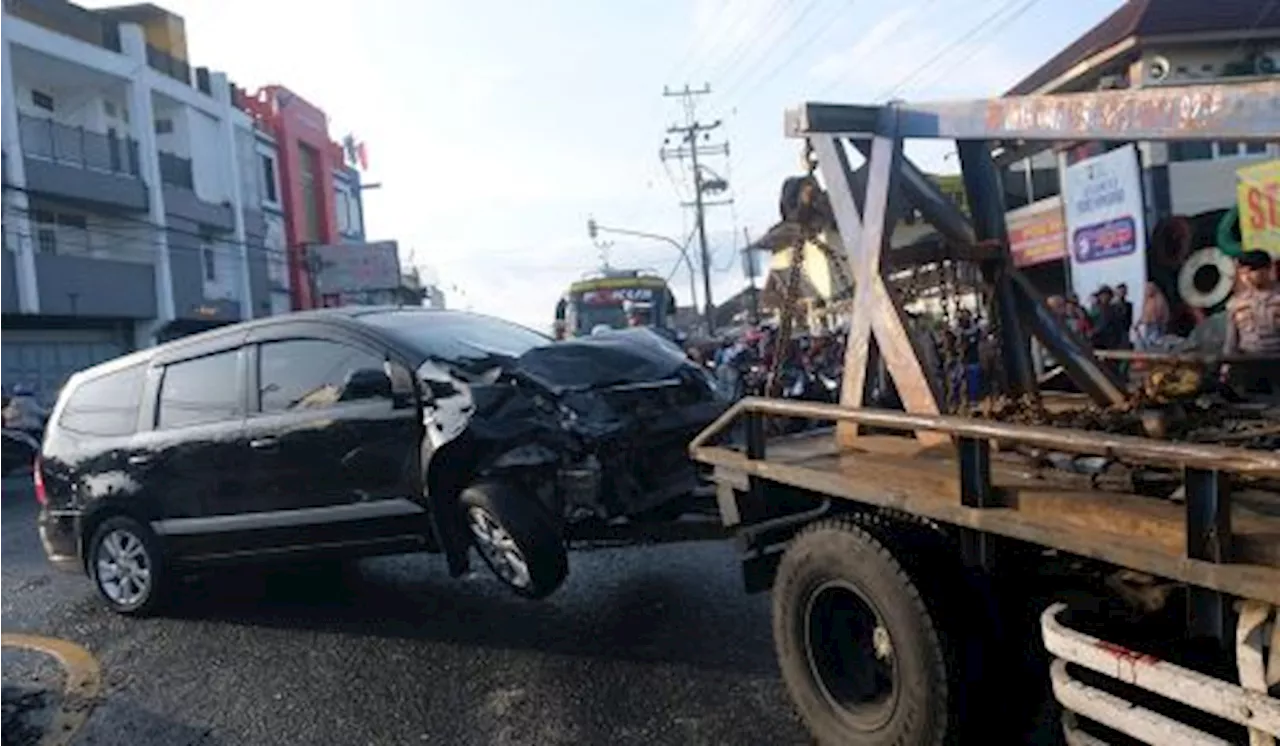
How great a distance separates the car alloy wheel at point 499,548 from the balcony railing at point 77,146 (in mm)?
26393

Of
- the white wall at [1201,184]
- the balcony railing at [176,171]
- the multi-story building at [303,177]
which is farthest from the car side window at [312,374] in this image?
the multi-story building at [303,177]

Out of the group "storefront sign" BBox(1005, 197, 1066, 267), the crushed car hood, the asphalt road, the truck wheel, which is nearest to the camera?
the truck wheel

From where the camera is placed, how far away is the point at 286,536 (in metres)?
6.40

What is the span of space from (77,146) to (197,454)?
26.5 m

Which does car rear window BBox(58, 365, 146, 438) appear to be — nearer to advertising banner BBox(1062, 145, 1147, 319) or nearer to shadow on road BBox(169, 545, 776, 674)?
shadow on road BBox(169, 545, 776, 674)

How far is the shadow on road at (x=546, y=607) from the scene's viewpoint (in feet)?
18.7

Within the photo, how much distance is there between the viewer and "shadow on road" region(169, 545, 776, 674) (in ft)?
18.7

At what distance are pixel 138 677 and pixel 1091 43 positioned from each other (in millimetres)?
22048

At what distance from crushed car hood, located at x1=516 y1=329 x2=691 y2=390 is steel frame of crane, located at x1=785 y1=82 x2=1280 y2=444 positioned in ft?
5.25

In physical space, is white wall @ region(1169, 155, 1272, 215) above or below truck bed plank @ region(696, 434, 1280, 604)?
above

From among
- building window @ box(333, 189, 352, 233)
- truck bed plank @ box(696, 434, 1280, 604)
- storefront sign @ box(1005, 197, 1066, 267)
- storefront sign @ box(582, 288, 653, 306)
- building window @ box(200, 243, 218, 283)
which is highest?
building window @ box(333, 189, 352, 233)

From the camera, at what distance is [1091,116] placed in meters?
3.49

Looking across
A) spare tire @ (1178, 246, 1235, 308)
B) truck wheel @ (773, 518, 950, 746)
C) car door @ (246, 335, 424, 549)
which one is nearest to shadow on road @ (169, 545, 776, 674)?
car door @ (246, 335, 424, 549)

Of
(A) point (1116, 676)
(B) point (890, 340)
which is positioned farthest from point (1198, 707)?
(B) point (890, 340)
